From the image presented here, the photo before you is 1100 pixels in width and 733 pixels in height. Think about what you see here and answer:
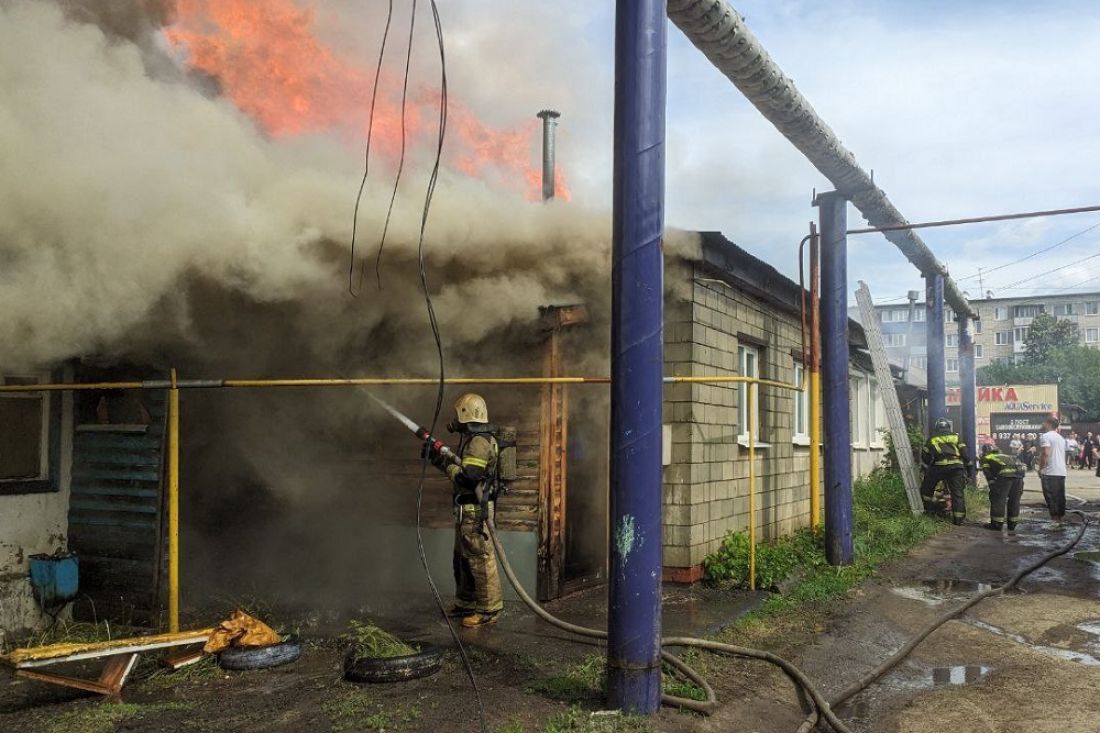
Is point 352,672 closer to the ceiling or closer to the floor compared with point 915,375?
closer to the floor

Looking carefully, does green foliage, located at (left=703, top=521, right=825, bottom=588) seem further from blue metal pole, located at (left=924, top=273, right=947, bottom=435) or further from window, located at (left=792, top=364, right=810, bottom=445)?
blue metal pole, located at (left=924, top=273, right=947, bottom=435)

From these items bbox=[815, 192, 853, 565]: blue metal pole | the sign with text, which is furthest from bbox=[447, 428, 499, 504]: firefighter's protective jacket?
the sign with text

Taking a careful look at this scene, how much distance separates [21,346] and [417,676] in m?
3.75

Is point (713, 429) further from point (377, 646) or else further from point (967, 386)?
point (967, 386)

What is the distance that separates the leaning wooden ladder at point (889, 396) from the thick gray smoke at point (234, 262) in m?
7.61

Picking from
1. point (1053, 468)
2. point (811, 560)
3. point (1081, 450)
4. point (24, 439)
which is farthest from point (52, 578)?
point (1081, 450)

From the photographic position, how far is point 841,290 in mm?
9445

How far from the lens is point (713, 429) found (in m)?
8.77

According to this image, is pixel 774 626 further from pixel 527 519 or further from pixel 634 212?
pixel 634 212

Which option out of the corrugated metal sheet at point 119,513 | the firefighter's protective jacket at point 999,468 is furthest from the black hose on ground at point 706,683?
the firefighter's protective jacket at point 999,468

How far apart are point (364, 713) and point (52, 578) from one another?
3774 millimetres

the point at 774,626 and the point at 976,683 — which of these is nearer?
the point at 976,683

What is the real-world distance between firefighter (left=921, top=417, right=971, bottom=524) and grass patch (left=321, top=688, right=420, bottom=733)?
11.6 meters

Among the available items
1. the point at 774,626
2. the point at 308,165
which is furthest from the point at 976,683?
the point at 308,165
